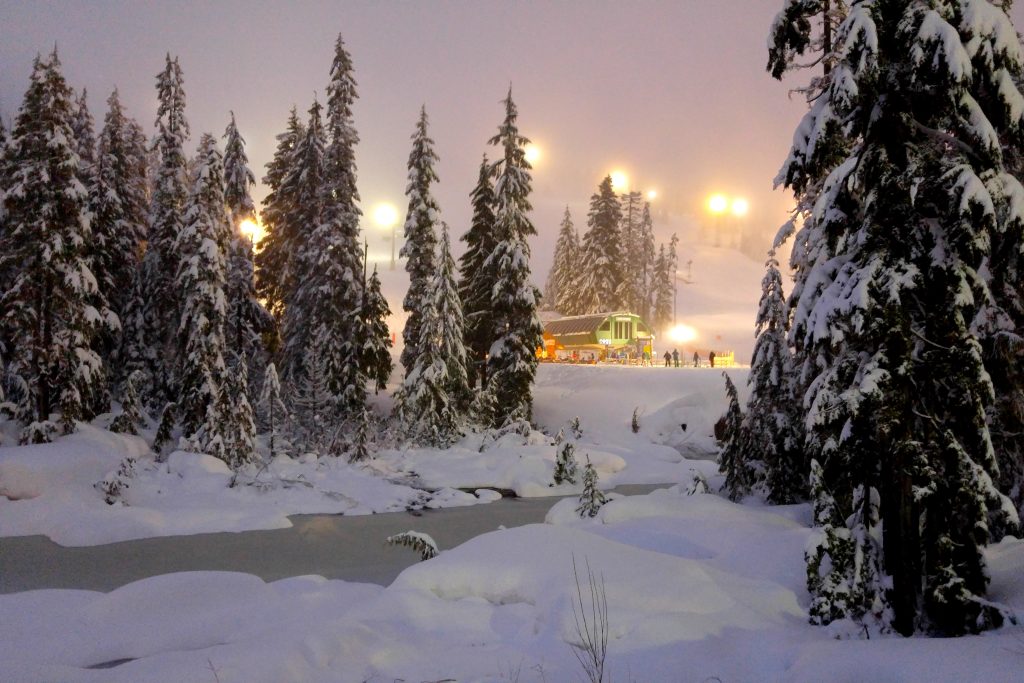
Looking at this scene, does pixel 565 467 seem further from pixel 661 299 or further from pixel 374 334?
pixel 661 299

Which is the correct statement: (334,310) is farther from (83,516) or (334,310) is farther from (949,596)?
(949,596)

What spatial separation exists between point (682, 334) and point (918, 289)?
83635 mm

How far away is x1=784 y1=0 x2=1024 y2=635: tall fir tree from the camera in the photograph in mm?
7430

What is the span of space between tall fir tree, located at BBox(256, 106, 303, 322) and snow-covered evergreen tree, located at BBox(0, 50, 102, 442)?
1478 centimetres

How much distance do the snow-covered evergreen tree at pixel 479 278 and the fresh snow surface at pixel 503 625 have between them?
897 inches

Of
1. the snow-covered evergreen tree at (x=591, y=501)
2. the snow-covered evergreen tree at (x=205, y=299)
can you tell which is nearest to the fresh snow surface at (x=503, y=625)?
the snow-covered evergreen tree at (x=591, y=501)

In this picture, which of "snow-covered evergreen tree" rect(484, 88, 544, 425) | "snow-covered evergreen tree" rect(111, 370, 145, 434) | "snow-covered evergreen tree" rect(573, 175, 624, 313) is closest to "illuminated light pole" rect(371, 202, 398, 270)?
"snow-covered evergreen tree" rect(573, 175, 624, 313)

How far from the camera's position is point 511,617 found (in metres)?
8.17

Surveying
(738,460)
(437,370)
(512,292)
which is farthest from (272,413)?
(738,460)

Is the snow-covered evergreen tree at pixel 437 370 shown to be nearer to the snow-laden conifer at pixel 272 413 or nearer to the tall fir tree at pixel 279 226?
the snow-laden conifer at pixel 272 413

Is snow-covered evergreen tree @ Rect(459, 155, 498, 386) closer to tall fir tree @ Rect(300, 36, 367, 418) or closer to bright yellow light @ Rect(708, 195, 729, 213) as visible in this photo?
tall fir tree @ Rect(300, 36, 367, 418)

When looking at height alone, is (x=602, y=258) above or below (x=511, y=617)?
above

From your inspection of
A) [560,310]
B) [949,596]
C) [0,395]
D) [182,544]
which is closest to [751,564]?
[949,596]

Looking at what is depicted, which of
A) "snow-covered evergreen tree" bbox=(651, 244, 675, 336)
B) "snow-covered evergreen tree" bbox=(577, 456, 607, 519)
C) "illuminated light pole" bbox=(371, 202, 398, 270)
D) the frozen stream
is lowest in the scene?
the frozen stream
